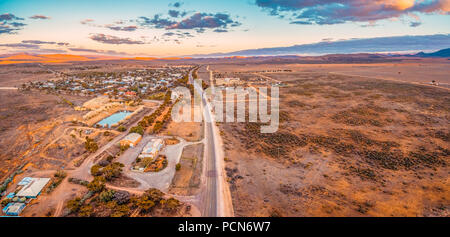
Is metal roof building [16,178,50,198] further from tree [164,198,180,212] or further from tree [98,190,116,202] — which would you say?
tree [164,198,180,212]

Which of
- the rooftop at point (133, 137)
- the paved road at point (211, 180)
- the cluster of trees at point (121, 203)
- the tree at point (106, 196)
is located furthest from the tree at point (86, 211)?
the rooftop at point (133, 137)

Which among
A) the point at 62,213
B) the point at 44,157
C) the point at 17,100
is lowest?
the point at 62,213

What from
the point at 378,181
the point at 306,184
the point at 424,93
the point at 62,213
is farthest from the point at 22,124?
the point at 424,93

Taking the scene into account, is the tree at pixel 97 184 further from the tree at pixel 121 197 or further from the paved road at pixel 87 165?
the paved road at pixel 87 165
